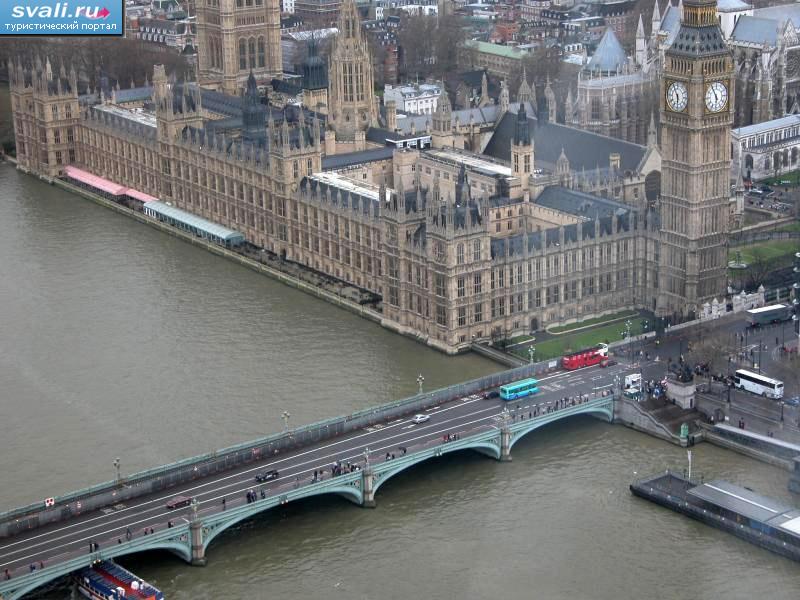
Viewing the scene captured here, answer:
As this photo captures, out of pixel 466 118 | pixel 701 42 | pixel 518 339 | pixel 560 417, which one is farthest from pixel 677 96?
pixel 466 118

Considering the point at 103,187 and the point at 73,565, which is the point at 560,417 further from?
the point at 103,187

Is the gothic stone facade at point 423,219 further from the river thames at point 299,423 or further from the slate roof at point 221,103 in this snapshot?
the slate roof at point 221,103

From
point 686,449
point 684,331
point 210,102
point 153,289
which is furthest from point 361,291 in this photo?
point 210,102

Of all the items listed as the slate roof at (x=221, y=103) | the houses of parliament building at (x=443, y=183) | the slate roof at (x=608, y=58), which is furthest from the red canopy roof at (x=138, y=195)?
the slate roof at (x=608, y=58)

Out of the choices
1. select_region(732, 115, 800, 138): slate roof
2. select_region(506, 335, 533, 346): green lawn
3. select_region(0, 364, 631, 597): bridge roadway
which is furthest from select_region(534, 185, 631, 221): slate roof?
select_region(732, 115, 800, 138): slate roof

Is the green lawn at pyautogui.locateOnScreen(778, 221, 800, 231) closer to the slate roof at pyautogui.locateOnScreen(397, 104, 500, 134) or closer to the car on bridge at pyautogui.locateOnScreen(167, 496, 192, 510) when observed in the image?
the slate roof at pyautogui.locateOnScreen(397, 104, 500, 134)

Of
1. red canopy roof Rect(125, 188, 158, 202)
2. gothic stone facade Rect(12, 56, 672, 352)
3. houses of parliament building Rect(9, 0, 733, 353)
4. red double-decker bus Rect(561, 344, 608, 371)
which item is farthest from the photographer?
red canopy roof Rect(125, 188, 158, 202)
